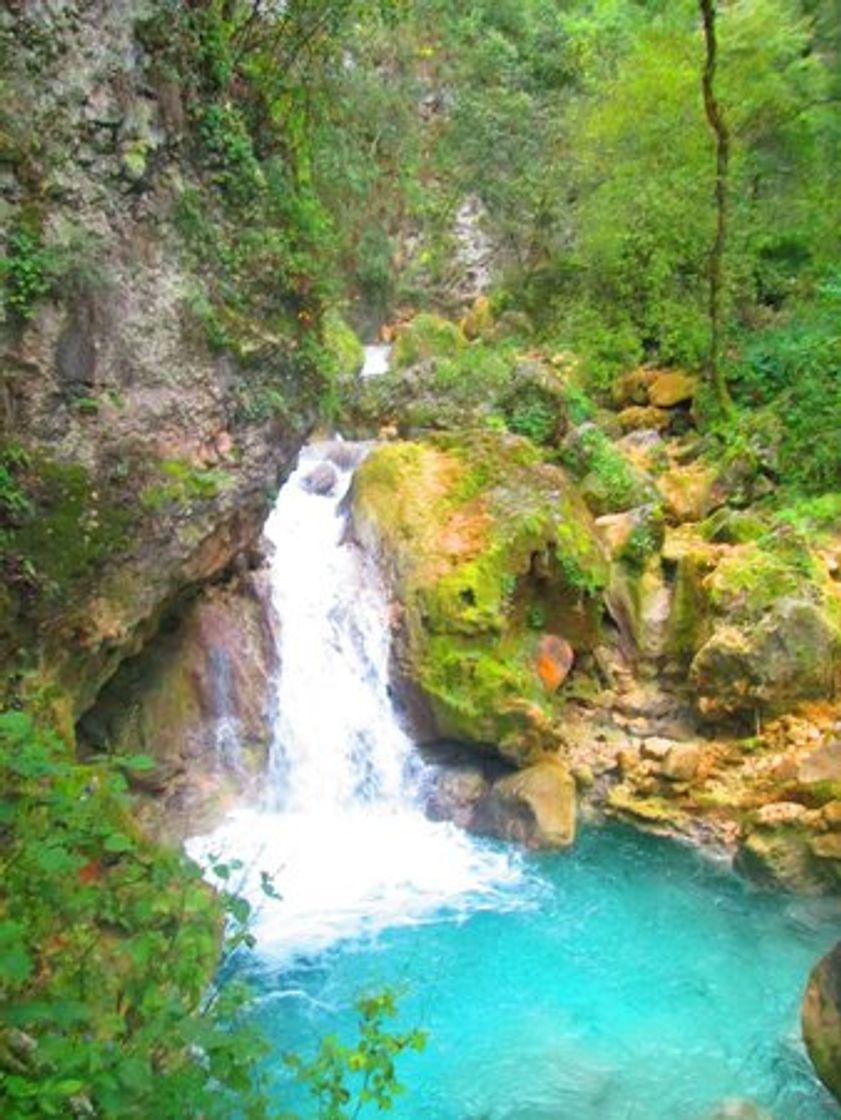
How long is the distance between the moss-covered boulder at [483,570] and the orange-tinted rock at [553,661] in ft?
0.20

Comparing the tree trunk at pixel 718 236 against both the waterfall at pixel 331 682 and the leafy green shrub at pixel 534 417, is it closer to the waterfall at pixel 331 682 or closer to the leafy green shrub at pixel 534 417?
the leafy green shrub at pixel 534 417

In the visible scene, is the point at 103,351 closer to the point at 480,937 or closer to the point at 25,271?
the point at 25,271

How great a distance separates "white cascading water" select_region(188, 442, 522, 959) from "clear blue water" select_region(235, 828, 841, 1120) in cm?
29

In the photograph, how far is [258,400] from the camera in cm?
725

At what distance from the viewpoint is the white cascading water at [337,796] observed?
7.66 m

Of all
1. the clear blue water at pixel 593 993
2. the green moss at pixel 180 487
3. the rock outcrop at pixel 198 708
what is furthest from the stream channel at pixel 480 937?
the green moss at pixel 180 487

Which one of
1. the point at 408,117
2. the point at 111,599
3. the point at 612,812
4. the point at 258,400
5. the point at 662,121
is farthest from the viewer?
the point at 662,121

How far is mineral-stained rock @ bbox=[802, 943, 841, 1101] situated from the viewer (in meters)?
5.03

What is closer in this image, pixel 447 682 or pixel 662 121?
pixel 447 682

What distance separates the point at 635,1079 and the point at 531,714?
3585 mm

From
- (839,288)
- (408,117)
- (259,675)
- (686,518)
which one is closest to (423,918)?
(259,675)

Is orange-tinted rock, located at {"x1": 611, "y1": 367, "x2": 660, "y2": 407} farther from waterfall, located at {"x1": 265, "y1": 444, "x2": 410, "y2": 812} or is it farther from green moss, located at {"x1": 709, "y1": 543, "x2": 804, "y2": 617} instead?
waterfall, located at {"x1": 265, "y1": 444, "x2": 410, "y2": 812}

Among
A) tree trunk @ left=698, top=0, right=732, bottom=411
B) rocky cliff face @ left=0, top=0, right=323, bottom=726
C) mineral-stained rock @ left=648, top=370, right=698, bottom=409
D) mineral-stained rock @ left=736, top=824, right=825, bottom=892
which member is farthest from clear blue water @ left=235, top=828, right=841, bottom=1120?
mineral-stained rock @ left=648, top=370, right=698, bottom=409

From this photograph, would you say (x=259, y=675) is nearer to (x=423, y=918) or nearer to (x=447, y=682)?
(x=447, y=682)
